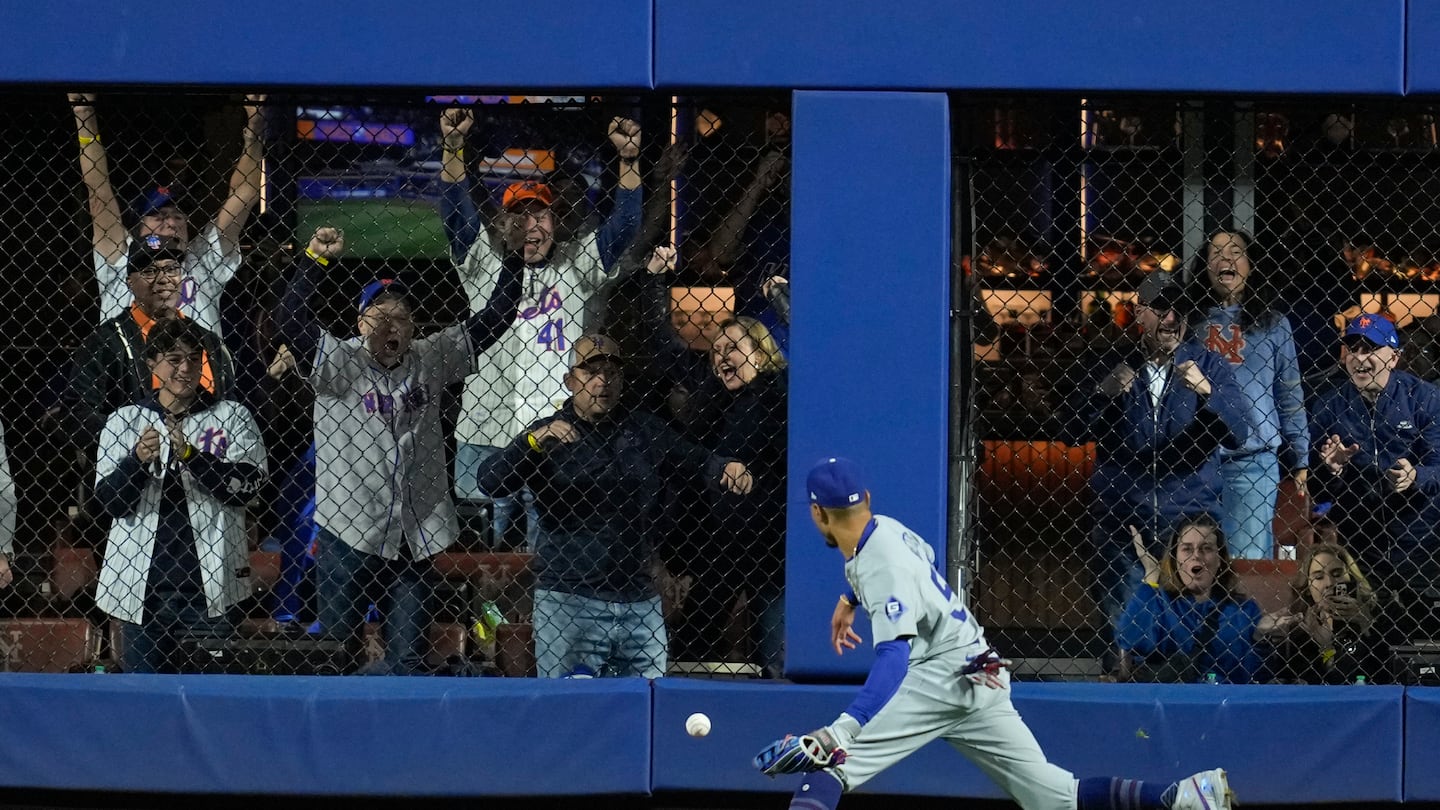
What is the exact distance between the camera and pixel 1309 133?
6609mm

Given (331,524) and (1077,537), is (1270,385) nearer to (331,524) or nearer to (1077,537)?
(1077,537)

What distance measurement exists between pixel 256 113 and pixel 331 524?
66.9 inches

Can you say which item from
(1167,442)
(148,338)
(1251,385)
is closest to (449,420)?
(148,338)

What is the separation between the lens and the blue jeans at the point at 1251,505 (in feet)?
21.0

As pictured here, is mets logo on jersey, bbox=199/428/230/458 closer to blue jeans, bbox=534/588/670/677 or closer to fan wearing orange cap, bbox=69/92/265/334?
fan wearing orange cap, bbox=69/92/265/334

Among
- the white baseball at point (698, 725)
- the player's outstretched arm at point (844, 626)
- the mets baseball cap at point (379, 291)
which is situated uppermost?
the mets baseball cap at point (379, 291)

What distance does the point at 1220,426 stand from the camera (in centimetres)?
636

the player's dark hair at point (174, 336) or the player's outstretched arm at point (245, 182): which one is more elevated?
the player's outstretched arm at point (245, 182)

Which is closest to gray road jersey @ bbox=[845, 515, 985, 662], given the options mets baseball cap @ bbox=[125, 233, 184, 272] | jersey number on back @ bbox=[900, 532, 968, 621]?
jersey number on back @ bbox=[900, 532, 968, 621]

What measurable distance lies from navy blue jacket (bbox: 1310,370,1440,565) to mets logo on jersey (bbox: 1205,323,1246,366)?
0.51m

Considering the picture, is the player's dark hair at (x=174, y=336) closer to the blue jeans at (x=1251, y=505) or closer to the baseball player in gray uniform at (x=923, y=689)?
the baseball player in gray uniform at (x=923, y=689)

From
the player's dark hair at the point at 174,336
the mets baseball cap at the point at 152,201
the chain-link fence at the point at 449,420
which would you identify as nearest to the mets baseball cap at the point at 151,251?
the chain-link fence at the point at 449,420

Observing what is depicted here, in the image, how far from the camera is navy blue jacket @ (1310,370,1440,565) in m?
6.29

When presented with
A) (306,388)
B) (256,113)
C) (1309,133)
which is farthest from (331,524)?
(1309,133)
